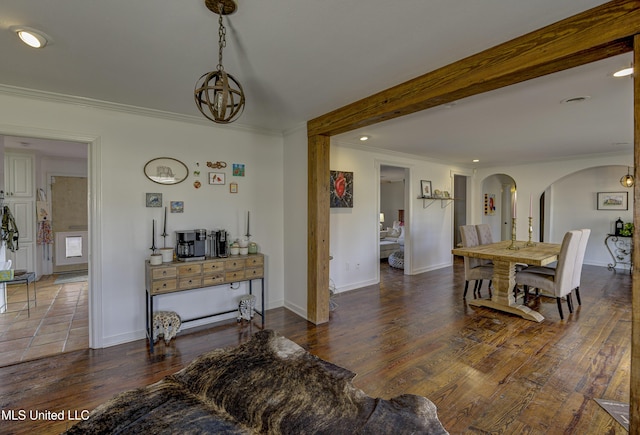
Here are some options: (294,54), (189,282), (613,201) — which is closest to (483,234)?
(613,201)

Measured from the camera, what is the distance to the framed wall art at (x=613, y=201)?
6.25m

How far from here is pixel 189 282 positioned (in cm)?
304

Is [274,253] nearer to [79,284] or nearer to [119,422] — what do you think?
[119,422]

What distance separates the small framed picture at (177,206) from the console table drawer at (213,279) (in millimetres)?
817

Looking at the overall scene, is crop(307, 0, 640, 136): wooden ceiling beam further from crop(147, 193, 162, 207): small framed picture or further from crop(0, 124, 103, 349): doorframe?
crop(0, 124, 103, 349): doorframe

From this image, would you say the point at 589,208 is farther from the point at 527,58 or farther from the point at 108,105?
the point at 108,105

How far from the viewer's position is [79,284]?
5.22 m

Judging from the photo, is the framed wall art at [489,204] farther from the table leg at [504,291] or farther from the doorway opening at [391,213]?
the table leg at [504,291]

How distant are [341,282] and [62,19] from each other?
420cm

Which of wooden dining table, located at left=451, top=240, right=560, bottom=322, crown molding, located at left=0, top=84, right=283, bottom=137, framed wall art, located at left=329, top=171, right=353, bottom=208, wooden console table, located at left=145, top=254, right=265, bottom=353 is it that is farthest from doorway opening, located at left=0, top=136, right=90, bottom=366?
wooden dining table, located at left=451, top=240, right=560, bottom=322

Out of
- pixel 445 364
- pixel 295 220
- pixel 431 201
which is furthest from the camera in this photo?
pixel 431 201

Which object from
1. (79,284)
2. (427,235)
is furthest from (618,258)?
(79,284)

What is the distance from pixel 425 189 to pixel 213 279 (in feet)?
15.0

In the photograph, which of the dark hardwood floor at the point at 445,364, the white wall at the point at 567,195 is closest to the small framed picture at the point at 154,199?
the dark hardwood floor at the point at 445,364
